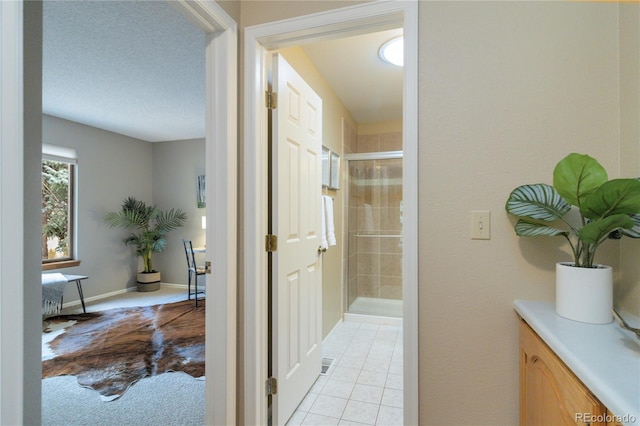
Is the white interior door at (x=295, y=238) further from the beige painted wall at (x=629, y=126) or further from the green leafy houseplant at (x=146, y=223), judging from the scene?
the green leafy houseplant at (x=146, y=223)

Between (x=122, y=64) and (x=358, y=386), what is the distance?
327 cm

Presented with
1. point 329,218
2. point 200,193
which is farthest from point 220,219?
point 200,193

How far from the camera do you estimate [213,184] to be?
1521mm

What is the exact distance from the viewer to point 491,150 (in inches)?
51.6

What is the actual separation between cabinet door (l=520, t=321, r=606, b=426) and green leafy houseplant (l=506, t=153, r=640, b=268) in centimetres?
35

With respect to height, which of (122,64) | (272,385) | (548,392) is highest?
(122,64)

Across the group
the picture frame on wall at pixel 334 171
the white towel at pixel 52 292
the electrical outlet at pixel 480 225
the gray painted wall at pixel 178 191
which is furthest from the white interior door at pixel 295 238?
the gray painted wall at pixel 178 191

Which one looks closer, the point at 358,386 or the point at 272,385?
the point at 272,385

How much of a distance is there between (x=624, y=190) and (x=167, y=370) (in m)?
2.92

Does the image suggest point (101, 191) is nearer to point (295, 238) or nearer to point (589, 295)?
point (295, 238)

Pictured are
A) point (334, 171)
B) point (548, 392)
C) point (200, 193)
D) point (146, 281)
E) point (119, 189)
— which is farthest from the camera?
point (200, 193)

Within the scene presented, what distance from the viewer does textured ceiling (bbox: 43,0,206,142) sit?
2119 millimetres

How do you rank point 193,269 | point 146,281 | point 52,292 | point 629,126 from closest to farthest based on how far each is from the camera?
1. point 629,126
2. point 52,292
3. point 193,269
4. point 146,281
